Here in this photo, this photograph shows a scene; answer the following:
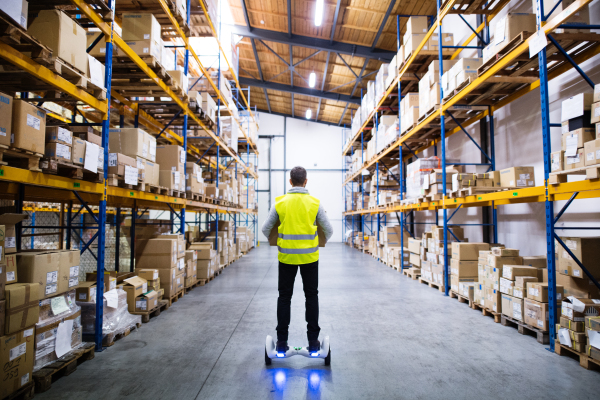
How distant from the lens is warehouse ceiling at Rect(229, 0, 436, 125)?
396 inches

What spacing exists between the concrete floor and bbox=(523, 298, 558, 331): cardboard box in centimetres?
22

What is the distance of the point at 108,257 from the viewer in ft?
30.0

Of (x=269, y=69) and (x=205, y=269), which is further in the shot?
(x=269, y=69)

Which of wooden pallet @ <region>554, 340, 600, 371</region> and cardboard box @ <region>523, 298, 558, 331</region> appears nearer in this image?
wooden pallet @ <region>554, 340, 600, 371</region>

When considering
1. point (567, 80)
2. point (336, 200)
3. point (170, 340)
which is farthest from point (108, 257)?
point (336, 200)

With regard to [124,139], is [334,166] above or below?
above

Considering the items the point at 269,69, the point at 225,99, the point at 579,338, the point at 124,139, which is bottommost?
the point at 579,338

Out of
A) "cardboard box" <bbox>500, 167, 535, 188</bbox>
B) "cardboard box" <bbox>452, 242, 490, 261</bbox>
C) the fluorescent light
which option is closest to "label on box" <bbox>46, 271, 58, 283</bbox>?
"cardboard box" <bbox>500, 167, 535, 188</bbox>

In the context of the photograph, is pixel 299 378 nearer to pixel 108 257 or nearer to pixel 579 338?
pixel 579 338

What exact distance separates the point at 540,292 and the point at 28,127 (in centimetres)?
534

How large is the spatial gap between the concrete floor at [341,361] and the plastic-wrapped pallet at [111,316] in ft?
0.55

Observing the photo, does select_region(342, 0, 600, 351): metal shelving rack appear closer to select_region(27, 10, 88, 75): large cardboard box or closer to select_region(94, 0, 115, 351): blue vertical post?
select_region(94, 0, 115, 351): blue vertical post

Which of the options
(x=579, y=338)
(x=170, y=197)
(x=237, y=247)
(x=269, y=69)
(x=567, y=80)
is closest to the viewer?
(x=579, y=338)

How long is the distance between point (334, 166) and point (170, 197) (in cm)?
1605
